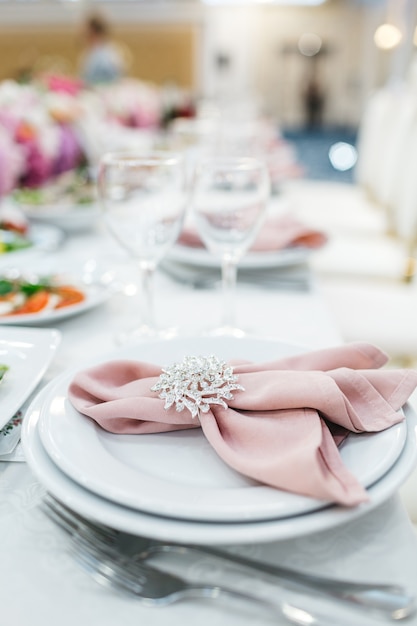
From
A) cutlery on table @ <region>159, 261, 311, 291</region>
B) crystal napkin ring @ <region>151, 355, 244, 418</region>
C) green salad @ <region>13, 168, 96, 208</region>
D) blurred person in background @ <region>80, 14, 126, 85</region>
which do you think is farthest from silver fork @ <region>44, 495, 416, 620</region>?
blurred person in background @ <region>80, 14, 126, 85</region>

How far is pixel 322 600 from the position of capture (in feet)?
1.19

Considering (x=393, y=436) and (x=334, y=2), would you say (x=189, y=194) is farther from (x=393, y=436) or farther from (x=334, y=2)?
(x=334, y=2)

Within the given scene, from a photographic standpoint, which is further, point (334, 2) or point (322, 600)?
point (334, 2)

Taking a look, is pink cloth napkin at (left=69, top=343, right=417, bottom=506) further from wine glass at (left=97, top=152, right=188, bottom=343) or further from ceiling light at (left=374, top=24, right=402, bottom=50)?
ceiling light at (left=374, top=24, right=402, bottom=50)

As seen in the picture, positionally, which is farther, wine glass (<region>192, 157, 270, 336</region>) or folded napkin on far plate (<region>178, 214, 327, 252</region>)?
folded napkin on far plate (<region>178, 214, 327, 252</region>)

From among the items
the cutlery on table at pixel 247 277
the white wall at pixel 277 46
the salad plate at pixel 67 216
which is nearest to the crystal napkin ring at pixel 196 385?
the cutlery on table at pixel 247 277

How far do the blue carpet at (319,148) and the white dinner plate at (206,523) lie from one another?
5427 mm

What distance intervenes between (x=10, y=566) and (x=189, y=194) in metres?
0.52

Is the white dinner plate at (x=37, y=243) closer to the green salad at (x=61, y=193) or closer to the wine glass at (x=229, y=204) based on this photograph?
→ the green salad at (x=61, y=193)

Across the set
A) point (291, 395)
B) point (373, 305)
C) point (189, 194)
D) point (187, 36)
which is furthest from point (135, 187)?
point (187, 36)

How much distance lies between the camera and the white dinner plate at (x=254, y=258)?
3.37 feet

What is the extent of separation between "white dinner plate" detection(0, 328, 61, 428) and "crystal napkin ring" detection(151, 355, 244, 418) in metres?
0.14

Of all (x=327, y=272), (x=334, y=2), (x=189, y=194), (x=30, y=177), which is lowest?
(x=327, y=272)

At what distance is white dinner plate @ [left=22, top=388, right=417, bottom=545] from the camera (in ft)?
1.19
